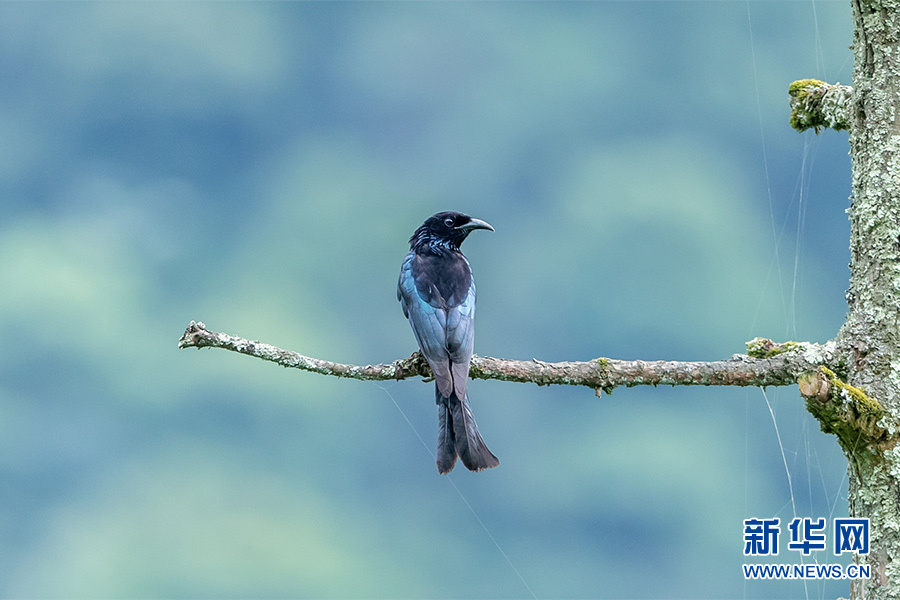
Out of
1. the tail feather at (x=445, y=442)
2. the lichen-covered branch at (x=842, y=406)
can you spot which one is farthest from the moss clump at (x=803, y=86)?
the tail feather at (x=445, y=442)

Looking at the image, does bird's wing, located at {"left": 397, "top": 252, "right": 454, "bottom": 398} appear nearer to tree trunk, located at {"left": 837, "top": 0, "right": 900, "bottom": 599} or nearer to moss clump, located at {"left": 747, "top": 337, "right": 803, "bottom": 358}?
moss clump, located at {"left": 747, "top": 337, "right": 803, "bottom": 358}

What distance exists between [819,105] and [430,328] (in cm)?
209

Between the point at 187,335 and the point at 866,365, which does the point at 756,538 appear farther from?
the point at 187,335

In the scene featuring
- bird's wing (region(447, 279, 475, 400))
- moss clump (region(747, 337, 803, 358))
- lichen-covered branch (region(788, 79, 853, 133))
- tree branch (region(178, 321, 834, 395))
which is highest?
lichen-covered branch (region(788, 79, 853, 133))

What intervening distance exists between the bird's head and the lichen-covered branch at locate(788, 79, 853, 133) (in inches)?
79.5

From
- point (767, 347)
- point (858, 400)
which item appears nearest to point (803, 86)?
point (767, 347)

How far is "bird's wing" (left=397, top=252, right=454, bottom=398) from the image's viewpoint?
437cm

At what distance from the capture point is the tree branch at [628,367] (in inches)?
141

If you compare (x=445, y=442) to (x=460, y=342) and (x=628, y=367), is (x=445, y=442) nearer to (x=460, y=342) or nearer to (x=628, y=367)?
(x=460, y=342)

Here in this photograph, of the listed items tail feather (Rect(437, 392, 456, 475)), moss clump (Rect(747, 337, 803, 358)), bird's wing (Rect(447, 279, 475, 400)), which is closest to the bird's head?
bird's wing (Rect(447, 279, 475, 400))

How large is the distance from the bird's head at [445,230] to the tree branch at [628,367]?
5.58ft

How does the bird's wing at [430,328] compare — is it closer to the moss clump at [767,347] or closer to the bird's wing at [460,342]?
the bird's wing at [460,342]

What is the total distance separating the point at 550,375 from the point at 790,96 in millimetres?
1707

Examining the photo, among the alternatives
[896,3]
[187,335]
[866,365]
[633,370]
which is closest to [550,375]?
[633,370]
